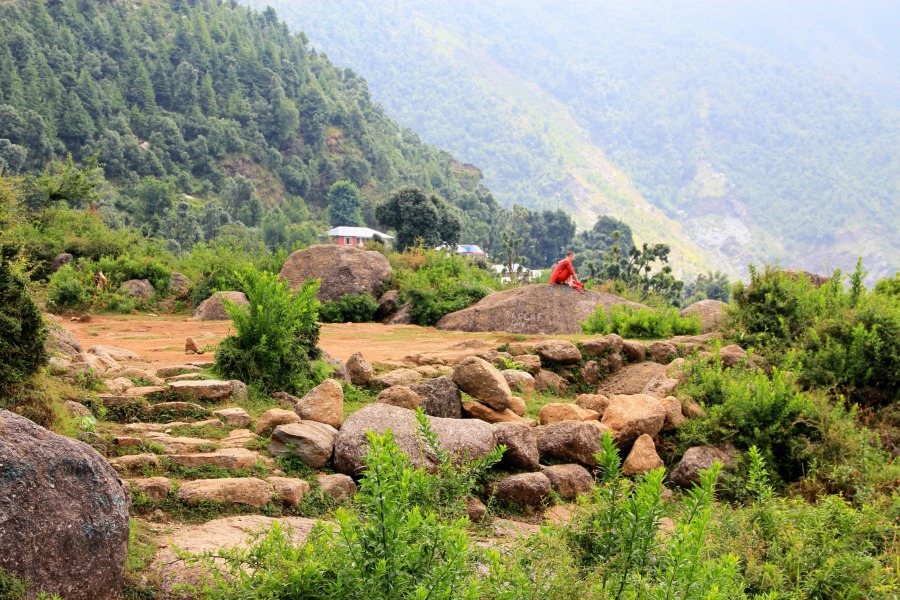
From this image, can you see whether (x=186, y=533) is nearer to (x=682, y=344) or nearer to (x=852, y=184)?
(x=682, y=344)

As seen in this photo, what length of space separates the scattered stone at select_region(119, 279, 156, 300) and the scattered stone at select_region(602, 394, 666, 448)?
13497mm

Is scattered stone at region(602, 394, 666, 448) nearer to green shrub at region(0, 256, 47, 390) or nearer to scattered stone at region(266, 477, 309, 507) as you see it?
scattered stone at region(266, 477, 309, 507)

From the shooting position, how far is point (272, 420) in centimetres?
749

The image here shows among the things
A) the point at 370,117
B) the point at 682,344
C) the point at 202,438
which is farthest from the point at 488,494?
the point at 370,117

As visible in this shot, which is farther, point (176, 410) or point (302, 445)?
point (176, 410)

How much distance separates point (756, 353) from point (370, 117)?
4290 inches

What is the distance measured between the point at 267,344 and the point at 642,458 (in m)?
4.36

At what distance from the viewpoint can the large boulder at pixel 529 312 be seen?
18188 mm

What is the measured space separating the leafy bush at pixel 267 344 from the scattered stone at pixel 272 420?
1.35 meters

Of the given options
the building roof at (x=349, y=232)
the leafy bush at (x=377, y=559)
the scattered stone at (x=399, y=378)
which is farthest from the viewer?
the building roof at (x=349, y=232)

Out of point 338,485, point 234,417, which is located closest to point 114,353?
point 234,417

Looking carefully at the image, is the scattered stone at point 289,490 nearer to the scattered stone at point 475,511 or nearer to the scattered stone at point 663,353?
the scattered stone at point 475,511

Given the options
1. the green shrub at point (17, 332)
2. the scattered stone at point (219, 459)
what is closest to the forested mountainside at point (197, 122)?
the green shrub at point (17, 332)

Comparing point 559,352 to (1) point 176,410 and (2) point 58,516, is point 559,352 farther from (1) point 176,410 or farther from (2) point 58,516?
(2) point 58,516
